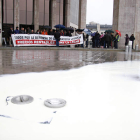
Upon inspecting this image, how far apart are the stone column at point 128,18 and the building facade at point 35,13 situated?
7.45 meters

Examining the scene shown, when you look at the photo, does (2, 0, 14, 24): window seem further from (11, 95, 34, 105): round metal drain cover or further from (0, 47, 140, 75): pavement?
(11, 95, 34, 105): round metal drain cover

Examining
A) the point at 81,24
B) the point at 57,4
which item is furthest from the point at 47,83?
the point at 57,4

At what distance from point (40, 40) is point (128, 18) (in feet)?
32.2

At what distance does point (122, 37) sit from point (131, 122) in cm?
2075

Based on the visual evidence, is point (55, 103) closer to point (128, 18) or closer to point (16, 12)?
point (128, 18)

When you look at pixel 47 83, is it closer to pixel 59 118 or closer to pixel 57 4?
pixel 59 118

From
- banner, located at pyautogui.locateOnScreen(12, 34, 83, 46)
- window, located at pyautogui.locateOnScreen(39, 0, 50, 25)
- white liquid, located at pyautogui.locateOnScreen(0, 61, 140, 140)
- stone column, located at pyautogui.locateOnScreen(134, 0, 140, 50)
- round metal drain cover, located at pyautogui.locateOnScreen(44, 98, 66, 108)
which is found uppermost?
window, located at pyautogui.locateOnScreen(39, 0, 50, 25)

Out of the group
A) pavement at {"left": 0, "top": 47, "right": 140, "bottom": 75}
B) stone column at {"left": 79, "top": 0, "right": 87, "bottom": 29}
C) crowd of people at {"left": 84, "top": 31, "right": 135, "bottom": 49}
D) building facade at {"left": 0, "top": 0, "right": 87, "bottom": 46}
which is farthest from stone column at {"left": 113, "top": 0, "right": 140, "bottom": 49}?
pavement at {"left": 0, "top": 47, "right": 140, "bottom": 75}

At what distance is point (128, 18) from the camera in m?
21.3

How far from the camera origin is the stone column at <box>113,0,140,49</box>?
68.9 feet

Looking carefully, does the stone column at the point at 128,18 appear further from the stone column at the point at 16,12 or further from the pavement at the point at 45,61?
the stone column at the point at 16,12

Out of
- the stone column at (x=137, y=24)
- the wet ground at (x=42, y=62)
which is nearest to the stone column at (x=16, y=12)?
the stone column at (x=137, y=24)

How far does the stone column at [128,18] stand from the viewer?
68.9 feet

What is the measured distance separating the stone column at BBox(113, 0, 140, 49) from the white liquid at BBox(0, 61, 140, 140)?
1895 cm
